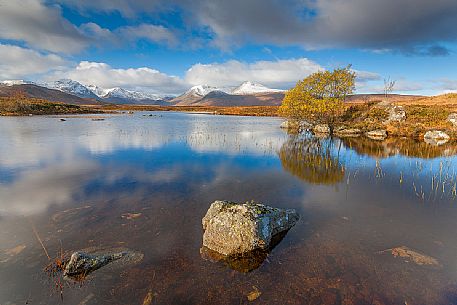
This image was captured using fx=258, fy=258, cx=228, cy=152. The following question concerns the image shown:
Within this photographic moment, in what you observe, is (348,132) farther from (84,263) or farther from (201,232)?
(84,263)

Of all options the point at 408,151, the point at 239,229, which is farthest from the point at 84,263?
the point at 408,151

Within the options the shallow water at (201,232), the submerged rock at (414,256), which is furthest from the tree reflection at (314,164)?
the submerged rock at (414,256)

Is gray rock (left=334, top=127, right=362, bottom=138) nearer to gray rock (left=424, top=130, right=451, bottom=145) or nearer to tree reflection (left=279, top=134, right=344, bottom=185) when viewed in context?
gray rock (left=424, top=130, right=451, bottom=145)

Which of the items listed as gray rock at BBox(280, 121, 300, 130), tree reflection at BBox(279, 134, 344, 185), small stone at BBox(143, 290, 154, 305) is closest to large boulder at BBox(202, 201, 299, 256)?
small stone at BBox(143, 290, 154, 305)

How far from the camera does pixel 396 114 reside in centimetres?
6594

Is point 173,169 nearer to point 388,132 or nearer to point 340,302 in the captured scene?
point 340,302

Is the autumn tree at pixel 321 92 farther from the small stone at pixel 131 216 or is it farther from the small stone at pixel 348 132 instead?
the small stone at pixel 131 216

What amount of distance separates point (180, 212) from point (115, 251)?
4.59 meters

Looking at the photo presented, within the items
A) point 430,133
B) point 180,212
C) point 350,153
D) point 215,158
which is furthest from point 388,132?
point 180,212

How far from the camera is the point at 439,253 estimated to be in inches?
446

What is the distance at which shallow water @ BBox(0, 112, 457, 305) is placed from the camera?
8.90m

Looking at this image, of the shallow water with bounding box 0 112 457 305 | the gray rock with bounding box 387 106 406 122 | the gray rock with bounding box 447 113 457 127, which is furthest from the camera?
the gray rock with bounding box 387 106 406 122

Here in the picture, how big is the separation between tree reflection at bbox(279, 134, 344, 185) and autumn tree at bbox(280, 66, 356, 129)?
18.3 metres

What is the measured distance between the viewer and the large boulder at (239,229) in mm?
11172
